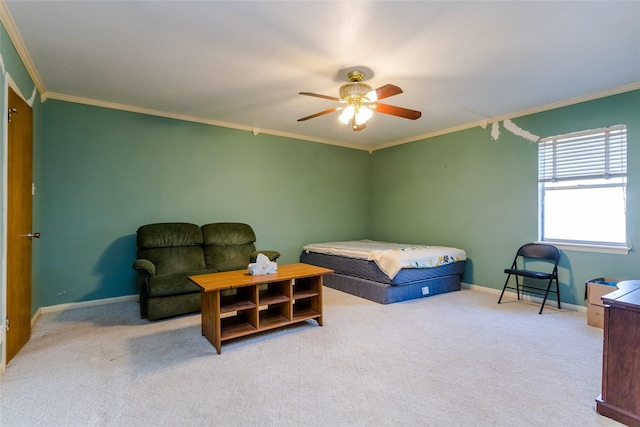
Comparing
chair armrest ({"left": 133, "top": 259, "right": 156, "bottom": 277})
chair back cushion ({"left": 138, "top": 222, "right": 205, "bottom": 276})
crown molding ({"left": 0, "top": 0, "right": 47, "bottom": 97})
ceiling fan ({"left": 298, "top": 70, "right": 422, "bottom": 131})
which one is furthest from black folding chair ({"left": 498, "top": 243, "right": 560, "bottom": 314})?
crown molding ({"left": 0, "top": 0, "right": 47, "bottom": 97})

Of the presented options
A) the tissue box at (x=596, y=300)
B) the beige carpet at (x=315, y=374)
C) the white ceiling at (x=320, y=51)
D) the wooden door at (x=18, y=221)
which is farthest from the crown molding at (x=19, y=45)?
the tissue box at (x=596, y=300)

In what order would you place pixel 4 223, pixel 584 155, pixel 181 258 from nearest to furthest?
1. pixel 4 223
2. pixel 584 155
3. pixel 181 258

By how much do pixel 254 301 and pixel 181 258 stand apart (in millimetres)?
1502

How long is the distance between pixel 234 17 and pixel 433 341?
2888mm

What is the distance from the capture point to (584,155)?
357 cm

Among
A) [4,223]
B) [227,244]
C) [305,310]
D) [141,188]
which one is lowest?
[305,310]

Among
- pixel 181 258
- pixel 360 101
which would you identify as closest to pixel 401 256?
A: pixel 360 101

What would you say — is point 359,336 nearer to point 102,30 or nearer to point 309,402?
point 309,402

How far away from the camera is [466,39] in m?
2.36

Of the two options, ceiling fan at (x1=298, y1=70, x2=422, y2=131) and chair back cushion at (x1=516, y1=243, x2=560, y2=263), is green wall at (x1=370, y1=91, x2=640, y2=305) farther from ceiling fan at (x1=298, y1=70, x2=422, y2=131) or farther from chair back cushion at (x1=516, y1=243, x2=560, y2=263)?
ceiling fan at (x1=298, y1=70, x2=422, y2=131)

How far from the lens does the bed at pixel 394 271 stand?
385cm

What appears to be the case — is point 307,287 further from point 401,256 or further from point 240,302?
point 401,256

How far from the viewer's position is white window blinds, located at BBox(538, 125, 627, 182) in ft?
10.9

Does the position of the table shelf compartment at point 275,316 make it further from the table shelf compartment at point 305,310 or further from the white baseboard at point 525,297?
the white baseboard at point 525,297
